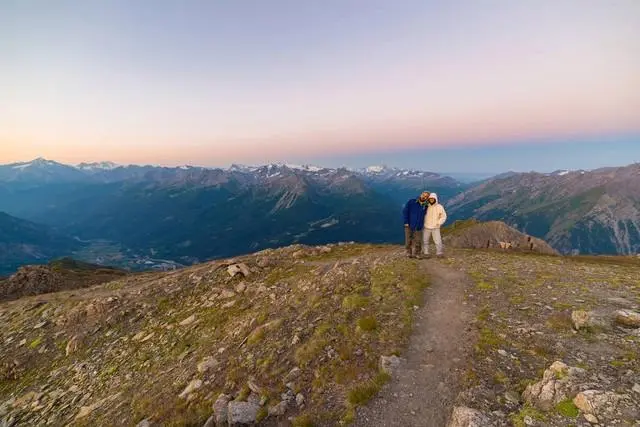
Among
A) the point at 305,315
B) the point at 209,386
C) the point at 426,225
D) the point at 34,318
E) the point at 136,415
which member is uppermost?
the point at 426,225

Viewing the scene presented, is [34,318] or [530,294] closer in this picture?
[530,294]

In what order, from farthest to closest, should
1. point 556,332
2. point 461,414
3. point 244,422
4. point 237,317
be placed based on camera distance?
point 237,317, point 556,332, point 244,422, point 461,414

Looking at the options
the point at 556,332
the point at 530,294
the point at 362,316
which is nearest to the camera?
the point at 556,332

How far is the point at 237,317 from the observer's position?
19.8m

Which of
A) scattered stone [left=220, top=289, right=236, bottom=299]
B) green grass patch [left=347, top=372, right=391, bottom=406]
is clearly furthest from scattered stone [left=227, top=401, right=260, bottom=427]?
scattered stone [left=220, top=289, right=236, bottom=299]

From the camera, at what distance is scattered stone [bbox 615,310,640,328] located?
40.0ft

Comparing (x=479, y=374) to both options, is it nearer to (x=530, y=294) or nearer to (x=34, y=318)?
(x=530, y=294)

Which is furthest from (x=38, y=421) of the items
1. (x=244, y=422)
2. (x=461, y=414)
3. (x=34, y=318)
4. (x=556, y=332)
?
(x=556, y=332)

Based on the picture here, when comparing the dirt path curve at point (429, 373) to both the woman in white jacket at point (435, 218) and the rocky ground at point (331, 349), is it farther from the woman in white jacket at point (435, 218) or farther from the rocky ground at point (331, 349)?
the woman in white jacket at point (435, 218)

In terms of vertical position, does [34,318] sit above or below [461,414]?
below

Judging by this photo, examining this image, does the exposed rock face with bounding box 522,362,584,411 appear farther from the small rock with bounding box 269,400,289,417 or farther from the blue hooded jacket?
the blue hooded jacket

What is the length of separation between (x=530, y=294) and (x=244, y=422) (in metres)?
13.9

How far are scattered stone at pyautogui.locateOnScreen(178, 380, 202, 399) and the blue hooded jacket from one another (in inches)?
689

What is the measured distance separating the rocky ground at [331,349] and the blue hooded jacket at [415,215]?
2794 mm
